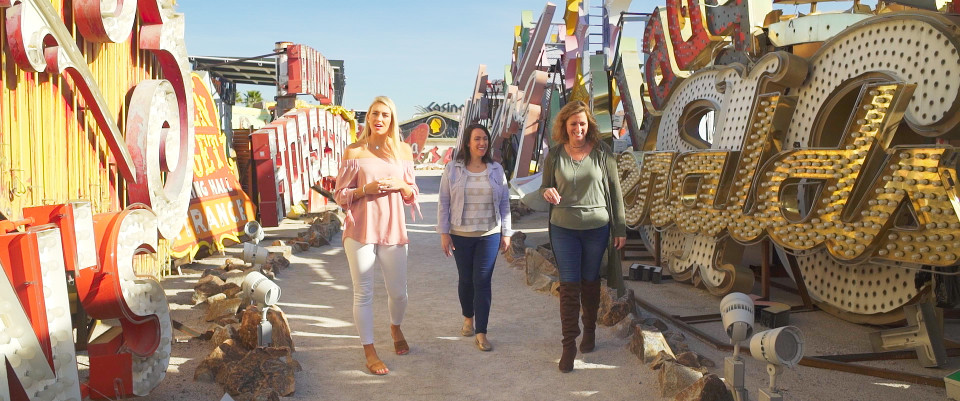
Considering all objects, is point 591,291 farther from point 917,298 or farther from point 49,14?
point 49,14

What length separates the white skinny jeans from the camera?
4.52m

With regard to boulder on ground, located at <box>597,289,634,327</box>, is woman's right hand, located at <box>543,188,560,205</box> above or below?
above

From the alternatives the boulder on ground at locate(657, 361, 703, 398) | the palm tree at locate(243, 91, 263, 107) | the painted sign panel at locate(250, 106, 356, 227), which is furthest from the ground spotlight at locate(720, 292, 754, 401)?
the palm tree at locate(243, 91, 263, 107)

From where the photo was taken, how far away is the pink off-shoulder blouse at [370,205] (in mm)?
4500

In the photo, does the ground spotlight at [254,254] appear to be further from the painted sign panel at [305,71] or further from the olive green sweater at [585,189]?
the painted sign panel at [305,71]

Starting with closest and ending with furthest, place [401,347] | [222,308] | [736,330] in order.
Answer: [736,330], [401,347], [222,308]

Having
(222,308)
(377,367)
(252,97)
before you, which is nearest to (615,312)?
(377,367)

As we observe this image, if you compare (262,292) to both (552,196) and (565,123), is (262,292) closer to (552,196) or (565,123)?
(552,196)

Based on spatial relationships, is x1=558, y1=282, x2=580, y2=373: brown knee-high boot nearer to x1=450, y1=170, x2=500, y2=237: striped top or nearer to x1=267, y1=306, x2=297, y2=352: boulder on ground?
x1=450, y1=170, x2=500, y2=237: striped top

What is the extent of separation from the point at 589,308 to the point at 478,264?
0.81 m

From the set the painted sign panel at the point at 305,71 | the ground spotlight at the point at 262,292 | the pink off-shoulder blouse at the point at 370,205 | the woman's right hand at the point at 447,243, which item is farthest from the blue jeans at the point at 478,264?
the painted sign panel at the point at 305,71

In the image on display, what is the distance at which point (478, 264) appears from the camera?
5.13 metres

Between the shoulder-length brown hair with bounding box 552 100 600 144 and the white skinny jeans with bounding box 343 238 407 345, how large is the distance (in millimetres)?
1231

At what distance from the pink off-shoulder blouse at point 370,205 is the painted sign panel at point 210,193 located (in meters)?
4.82
